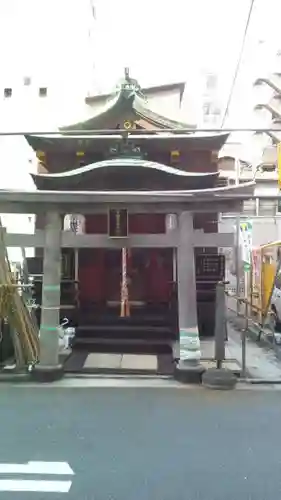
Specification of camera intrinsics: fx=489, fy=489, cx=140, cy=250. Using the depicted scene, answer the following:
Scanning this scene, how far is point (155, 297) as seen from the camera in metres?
12.7

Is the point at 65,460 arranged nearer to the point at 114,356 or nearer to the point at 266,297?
the point at 114,356

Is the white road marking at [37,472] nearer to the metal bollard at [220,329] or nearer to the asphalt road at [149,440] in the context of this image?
the asphalt road at [149,440]

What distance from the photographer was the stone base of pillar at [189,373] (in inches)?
314

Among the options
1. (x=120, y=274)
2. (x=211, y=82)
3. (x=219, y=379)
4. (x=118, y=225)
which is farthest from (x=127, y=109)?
(x=211, y=82)

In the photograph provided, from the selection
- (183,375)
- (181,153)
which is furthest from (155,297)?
(183,375)

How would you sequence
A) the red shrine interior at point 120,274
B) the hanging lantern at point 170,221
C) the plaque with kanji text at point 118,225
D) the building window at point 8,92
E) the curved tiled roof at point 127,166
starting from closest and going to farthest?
the plaque with kanji text at point 118,225 < the curved tiled roof at point 127,166 < the hanging lantern at point 170,221 < the red shrine interior at point 120,274 < the building window at point 8,92

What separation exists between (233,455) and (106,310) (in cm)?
769

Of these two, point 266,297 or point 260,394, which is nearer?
point 260,394

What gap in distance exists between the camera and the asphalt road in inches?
159

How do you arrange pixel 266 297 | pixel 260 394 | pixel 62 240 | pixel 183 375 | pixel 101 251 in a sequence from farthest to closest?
pixel 101 251
pixel 266 297
pixel 62 240
pixel 183 375
pixel 260 394

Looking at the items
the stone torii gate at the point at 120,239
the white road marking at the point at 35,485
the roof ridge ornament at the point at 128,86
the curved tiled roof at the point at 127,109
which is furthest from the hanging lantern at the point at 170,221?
the white road marking at the point at 35,485

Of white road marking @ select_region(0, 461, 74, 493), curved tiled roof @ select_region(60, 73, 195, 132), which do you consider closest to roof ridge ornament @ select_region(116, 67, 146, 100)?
curved tiled roof @ select_region(60, 73, 195, 132)

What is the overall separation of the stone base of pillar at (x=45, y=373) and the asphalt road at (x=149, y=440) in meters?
0.46

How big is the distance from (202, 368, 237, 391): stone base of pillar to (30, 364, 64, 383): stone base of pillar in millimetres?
2423
